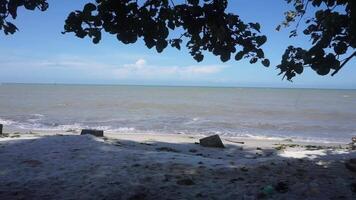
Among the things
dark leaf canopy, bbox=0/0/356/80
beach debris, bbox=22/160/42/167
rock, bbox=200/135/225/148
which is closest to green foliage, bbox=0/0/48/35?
dark leaf canopy, bbox=0/0/356/80

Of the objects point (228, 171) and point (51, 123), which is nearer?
point (228, 171)

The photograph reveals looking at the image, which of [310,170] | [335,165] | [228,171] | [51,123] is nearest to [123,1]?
[228,171]

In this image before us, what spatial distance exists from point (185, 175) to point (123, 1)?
2.94 m

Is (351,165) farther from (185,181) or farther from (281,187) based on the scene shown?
(185,181)

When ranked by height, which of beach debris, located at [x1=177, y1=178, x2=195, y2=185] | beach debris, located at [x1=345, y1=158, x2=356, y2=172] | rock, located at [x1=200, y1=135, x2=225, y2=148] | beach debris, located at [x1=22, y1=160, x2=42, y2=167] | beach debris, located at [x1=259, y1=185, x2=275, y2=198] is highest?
beach debris, located at [x1=345, y1=158, x2=356, y2=172]

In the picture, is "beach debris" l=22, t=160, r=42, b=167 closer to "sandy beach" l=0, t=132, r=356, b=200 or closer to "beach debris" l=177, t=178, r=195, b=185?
"sandy beach" l=0, t=132, r=356, b=200

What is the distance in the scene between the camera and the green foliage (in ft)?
15.6

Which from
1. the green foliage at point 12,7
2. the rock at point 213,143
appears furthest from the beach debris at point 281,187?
the rock at point 213,143

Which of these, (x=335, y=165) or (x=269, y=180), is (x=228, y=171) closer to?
(x=269, y=180)

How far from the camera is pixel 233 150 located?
12.3m

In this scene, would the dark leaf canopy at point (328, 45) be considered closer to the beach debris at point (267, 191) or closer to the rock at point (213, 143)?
the beach debris at point (267, 191)

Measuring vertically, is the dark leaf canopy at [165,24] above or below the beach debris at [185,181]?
above

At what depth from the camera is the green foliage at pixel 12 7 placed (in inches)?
188

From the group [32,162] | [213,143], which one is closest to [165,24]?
[32,162]
